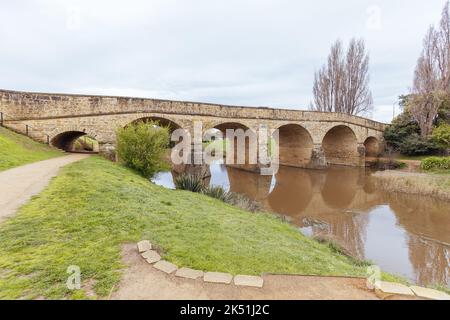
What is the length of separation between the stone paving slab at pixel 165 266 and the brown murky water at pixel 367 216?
210 inches

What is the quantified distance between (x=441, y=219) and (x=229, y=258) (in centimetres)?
1003

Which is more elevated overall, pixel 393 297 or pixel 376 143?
pixel 376 143

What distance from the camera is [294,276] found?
300 centimetres

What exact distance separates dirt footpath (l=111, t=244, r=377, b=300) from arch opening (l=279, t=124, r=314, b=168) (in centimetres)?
1924

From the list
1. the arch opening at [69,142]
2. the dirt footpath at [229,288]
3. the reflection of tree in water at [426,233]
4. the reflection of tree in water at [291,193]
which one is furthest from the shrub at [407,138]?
the arch opening at [69,142]

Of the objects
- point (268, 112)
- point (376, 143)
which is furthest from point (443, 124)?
point (268, 112)

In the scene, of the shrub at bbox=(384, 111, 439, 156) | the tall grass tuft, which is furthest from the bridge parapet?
the shrub at bbox=(384, 111, 439, 156)

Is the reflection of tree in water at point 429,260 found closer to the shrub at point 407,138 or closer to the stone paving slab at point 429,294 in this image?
the stone paving slab at point 429,294

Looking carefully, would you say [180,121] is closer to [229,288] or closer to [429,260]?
[429,260]

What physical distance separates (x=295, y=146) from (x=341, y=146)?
5067mm
